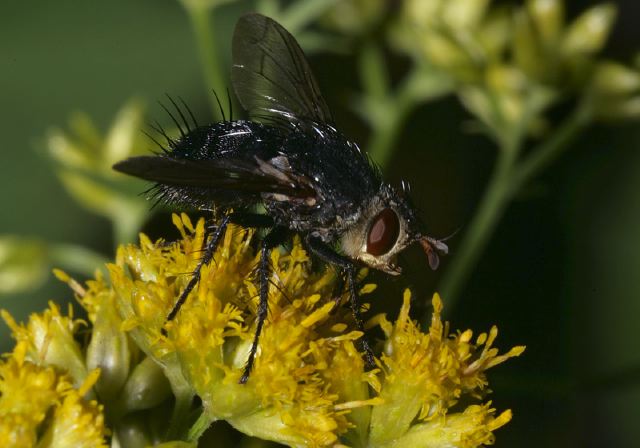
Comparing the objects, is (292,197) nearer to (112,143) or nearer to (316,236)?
(316,236)

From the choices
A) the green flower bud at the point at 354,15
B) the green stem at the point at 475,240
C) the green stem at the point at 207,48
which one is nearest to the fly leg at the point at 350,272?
the green stem at the point at 475,240

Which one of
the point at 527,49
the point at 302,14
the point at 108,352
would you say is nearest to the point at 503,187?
the point at 527,49

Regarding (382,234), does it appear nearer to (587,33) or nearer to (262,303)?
(262,303)

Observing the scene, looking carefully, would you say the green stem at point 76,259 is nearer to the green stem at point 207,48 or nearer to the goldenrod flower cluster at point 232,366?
the green stem at point 207,48

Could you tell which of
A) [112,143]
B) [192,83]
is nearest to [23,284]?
[112,143]

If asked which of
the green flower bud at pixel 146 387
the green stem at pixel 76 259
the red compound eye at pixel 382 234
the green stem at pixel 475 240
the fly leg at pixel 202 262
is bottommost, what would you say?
the green flower bud at pixel 146 387

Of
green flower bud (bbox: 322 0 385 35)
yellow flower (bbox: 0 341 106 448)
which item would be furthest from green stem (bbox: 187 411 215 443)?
green flower bud (bbox: 322 0 385 35)

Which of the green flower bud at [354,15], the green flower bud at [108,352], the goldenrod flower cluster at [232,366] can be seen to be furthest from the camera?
the green flower bud at [354,15]
